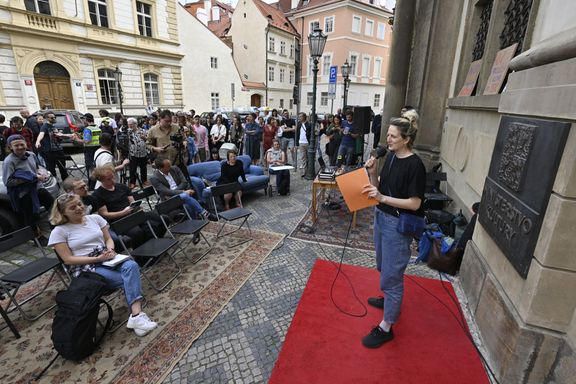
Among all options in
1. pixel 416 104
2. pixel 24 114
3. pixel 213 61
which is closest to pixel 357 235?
pixel 416 104

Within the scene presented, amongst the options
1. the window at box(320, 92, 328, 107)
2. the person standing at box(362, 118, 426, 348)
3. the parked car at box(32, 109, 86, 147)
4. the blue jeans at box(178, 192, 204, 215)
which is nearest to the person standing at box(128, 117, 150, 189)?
the blue jeans at box(178, 192, 204, 215)

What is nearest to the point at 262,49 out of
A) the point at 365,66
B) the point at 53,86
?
the point at 365,66

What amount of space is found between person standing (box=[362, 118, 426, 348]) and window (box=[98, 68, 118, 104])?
2084cm

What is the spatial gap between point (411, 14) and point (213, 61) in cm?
2104

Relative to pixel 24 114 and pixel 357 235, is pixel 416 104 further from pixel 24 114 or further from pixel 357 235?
pixel 24 114

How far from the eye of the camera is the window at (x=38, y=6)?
49.7 ft

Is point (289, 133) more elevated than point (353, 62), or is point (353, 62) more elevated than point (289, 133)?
point (353, 62)

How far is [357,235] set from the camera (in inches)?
217

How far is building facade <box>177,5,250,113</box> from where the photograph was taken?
22.9 metres

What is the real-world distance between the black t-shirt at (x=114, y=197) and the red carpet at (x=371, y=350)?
3051 mm

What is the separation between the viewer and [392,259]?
2.75m

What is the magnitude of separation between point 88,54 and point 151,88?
4.29 m

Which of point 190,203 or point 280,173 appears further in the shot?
point 280,173

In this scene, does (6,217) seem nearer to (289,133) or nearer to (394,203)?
(394,203)
